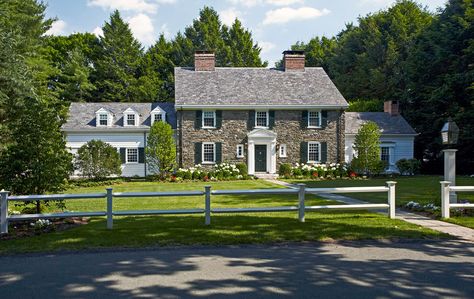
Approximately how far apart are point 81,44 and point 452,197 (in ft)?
162

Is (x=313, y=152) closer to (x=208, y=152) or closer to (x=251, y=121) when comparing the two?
(x=251, y=121)

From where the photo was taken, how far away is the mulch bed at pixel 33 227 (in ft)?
28.7

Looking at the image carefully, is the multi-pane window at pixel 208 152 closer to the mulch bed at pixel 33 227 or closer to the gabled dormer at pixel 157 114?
the gabled dormer at pixel 157 114

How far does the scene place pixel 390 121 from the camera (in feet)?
111

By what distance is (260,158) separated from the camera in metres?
30.4

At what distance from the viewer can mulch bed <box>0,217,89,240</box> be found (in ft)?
28.7

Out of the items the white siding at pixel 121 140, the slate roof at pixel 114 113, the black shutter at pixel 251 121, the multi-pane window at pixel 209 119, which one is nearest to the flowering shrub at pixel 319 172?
the black shutter at pixel 251 121

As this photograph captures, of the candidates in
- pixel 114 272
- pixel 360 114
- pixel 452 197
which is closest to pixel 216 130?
pixel 360 114

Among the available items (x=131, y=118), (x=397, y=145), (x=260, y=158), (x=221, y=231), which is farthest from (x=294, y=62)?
(x=221, y=231)

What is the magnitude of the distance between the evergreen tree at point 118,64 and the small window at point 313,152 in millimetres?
24851

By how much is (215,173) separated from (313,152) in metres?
7.81

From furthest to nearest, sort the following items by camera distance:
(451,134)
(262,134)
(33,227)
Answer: (262,134)
(451,134)
(33,227)

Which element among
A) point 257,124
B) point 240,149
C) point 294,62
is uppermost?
point 294,62

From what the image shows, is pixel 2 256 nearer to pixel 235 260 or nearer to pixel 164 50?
pixel 235 260
